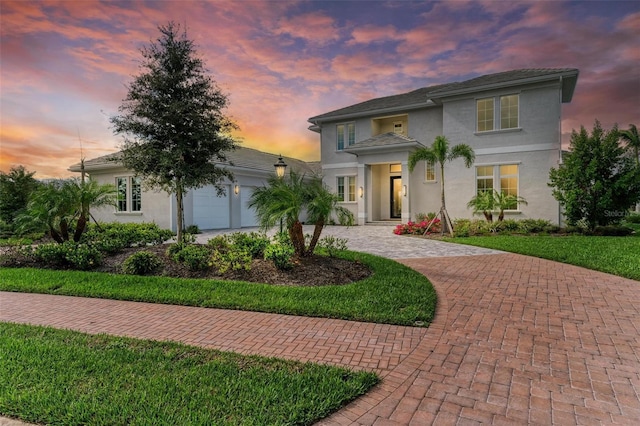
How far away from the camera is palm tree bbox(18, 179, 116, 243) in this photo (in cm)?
896

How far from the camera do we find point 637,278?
701 cm

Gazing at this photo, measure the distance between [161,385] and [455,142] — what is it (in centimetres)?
1762

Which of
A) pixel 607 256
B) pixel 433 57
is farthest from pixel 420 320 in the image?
pixel 433 57

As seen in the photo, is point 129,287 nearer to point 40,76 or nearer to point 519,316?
point 40,76

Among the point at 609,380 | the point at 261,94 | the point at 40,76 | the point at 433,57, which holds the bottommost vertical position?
the point at 609,380

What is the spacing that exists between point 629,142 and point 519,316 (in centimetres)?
4179

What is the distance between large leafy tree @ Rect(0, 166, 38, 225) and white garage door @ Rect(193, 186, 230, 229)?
22.7 ft

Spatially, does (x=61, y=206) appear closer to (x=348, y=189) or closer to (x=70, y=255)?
(x=70, y=255)

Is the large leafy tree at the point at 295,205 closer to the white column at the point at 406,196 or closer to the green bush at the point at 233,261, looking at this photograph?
the green bush at the point at 233,261

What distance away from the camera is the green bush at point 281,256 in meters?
7.05

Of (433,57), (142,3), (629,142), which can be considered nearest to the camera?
(142,3)

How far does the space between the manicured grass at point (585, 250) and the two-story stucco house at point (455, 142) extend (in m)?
4.56

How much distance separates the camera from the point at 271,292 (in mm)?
5934

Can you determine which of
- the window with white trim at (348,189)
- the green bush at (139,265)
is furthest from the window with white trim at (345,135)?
the green bush at (139,265)
